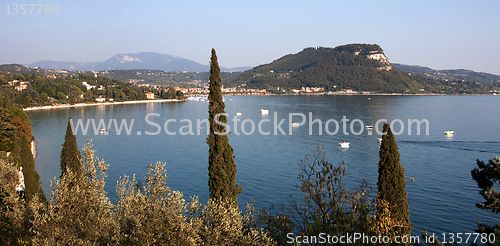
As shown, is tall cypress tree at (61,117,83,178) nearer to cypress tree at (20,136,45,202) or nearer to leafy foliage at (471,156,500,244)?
cypress tree at (20,136,45,202)

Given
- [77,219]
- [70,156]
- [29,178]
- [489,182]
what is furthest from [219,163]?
[29,178]

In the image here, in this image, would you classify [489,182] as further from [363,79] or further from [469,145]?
[363,79]

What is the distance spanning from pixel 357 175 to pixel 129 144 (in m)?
24.3

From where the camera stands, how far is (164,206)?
7.23m

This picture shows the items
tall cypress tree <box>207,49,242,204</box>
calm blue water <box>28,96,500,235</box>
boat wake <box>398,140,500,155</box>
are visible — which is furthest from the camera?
boat wake <box>398,140,500,155</box>

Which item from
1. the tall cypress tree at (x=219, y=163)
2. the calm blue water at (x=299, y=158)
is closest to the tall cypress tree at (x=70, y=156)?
the tall cypress tree at (x=219, y=163)

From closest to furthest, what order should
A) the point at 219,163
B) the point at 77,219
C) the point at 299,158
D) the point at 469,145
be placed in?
the point at 77,219 → the point at 219,163 → the point at 299,158 → the point at 469,145

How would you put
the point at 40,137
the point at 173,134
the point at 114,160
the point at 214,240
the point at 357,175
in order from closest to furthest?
the point at 214,240 → the point at 357,175 → the point at 114,160 → the point at 40,137 → the point at 173,134

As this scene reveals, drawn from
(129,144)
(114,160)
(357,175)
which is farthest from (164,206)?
(129,144)

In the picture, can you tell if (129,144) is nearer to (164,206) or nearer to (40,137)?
(40,137)

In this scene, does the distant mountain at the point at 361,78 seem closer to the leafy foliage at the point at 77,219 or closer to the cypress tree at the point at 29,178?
the cypress tree at the point at 29,178

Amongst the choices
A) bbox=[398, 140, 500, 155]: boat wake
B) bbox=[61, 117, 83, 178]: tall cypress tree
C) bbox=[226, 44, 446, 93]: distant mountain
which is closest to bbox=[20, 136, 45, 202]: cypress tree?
bbox=[61, 117, 83, 178]: tall cypress tree

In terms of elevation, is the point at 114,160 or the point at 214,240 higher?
the point at 214,240

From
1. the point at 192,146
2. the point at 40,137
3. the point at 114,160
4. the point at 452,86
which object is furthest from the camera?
the point at 452,86
